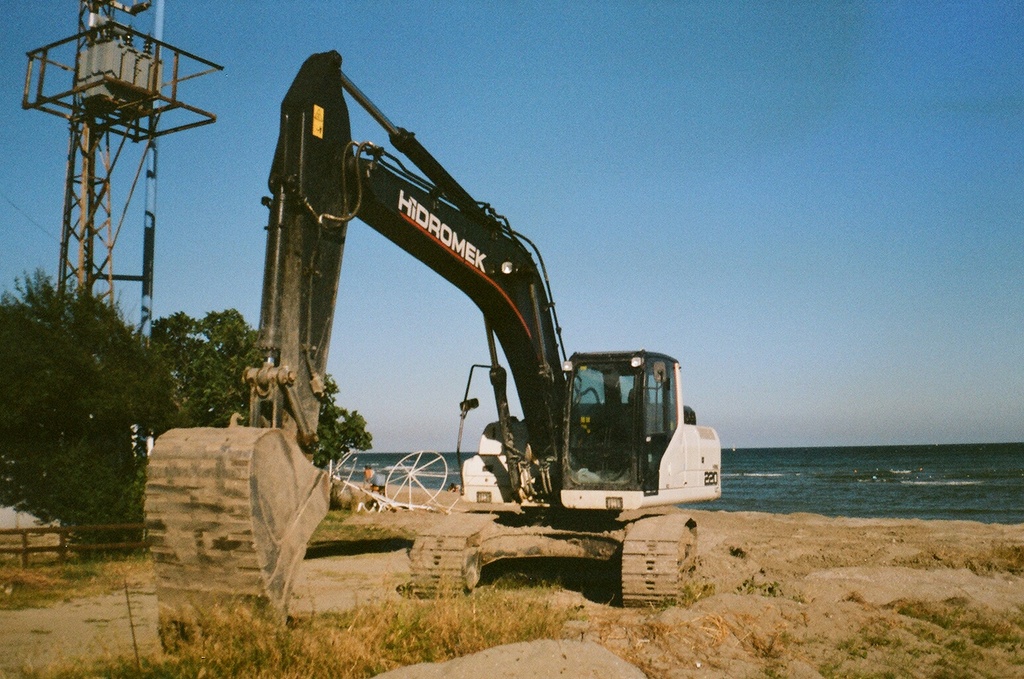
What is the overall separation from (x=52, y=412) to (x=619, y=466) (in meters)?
9.25

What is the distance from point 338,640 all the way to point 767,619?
426 centimetres

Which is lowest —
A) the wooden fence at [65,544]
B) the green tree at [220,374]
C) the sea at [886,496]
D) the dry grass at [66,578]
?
the sea at [886,496]

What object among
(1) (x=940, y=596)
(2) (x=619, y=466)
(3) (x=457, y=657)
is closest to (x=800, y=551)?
(1) (x=940, y=596)

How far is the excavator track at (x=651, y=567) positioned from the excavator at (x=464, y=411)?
2 cm

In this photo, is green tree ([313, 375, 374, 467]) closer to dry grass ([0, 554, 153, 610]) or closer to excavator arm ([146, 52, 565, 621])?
dry grass ([0, 554, 153, 610])

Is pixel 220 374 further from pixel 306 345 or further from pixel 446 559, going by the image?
pixel 306 345

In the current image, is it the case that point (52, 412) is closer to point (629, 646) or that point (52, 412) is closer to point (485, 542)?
point (485, 542)

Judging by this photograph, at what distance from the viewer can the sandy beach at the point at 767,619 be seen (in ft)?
23.4

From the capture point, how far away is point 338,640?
20.5 ft

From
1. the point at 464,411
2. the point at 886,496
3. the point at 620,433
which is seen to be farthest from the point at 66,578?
the point at 886,496

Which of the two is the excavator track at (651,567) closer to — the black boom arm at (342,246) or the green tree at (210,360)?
the black boom arm at (342,246)

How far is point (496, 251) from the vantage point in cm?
1037

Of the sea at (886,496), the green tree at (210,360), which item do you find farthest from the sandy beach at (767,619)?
the sea at (886,496)

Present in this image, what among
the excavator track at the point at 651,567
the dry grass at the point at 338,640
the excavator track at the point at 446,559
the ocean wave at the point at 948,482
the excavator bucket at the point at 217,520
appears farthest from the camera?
the ocean wave at the point at 948,482
